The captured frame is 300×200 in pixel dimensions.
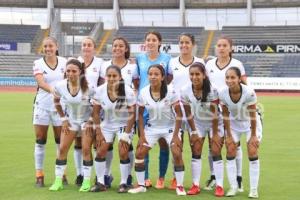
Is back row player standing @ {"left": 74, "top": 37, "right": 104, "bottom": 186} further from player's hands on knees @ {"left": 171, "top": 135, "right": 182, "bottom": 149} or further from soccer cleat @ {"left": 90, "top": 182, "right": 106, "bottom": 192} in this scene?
player's hands on knees @ {"left": 171, "top": 135, "right": 182, "bottom": 149}

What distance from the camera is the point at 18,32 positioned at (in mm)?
51000

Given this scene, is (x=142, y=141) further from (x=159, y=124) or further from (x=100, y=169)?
(x=100, y=169)

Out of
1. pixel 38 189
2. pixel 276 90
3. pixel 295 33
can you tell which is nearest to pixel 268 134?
pixel 38 189

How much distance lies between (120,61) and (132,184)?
72.5 inches

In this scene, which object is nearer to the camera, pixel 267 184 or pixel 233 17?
pixel 267 184

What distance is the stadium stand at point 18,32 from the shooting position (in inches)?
1946

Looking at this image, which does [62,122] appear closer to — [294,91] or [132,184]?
[132,184]

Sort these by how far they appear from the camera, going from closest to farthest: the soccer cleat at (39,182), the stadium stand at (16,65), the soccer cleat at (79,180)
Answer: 1. the soccer cleat at (39,182)
2. the soccer cleat at (79,180)
3. the stadium stand at (16,65)

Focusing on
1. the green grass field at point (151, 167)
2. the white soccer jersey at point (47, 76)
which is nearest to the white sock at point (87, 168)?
the green grass field at point (151, 167)

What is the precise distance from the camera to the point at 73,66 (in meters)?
7.30

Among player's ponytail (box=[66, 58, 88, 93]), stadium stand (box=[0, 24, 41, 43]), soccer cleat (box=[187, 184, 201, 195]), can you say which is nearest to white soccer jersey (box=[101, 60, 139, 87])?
player's ponytail (box=[66, 58, 88, 93])

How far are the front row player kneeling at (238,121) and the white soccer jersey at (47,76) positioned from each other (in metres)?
2.42

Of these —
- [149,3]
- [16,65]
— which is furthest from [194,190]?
[149,3]

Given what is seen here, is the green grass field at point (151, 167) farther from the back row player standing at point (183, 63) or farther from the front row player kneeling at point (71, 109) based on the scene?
the back row player standing at point (183, 63)
